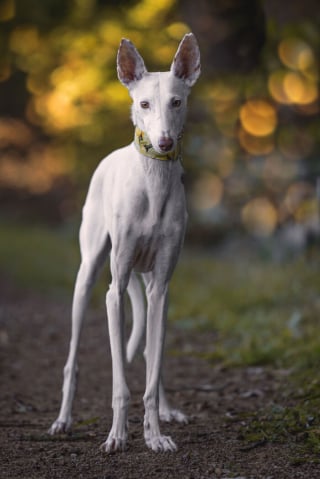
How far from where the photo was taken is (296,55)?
8.81 m

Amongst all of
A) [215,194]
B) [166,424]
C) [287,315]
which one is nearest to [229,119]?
[215,194]

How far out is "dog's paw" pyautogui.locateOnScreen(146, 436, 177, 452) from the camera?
382 centimetres

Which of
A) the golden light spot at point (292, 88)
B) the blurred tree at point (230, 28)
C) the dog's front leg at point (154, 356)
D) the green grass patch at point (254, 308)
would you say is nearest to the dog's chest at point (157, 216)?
the dog's front leg at point (154, 356)

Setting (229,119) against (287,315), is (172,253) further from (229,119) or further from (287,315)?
Answer: (229,119)

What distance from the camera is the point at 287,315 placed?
299 inches

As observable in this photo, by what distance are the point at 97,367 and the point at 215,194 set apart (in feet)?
30.4

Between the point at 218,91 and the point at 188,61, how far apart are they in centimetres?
601

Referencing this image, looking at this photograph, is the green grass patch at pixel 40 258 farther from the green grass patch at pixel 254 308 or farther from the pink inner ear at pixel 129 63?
the pink inner ear at pixel 129 63

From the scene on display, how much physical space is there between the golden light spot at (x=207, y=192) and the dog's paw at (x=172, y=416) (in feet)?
34.4

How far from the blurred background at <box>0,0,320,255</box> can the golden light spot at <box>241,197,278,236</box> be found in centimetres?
2

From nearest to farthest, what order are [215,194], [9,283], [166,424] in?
[166,424] → [9,283] → [215,194]

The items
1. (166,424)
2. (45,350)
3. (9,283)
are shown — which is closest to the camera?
(166,424)

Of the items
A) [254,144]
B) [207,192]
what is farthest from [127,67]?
[207,192]

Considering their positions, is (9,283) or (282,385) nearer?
(282,385)
